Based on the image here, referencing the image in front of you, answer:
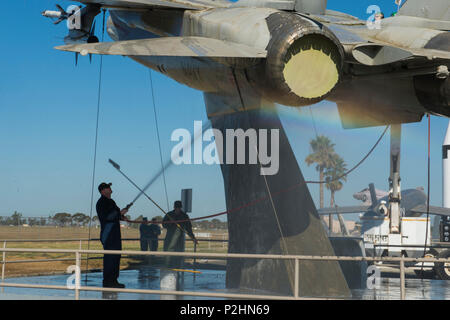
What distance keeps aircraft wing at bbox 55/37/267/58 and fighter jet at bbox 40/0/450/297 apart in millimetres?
17

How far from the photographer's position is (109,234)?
10.1 meters

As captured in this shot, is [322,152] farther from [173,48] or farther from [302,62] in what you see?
[173,48]

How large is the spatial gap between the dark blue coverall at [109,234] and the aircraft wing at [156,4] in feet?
11.9

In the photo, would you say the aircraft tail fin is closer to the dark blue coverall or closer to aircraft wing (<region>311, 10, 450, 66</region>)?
aircraft wing (<region>311, 10, 450, 66</region>)

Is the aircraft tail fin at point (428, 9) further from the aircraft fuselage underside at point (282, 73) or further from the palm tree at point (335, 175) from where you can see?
the palm tree at point (335, 175)

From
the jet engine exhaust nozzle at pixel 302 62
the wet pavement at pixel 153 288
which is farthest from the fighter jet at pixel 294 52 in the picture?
the wet pavement at pixel 153 288

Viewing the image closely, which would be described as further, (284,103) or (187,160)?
(187,160)

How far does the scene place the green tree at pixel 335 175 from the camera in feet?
34.4

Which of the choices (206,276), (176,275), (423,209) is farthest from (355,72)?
(423,209)

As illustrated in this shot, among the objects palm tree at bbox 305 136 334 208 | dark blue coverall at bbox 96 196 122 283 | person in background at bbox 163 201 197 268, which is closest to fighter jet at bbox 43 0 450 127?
palm tree at bbox 305 136 334 208

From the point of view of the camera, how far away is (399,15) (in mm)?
10984

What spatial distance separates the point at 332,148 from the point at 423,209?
29.2 m

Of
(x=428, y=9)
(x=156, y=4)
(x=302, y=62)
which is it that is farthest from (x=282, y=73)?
(x=428, y=9)
